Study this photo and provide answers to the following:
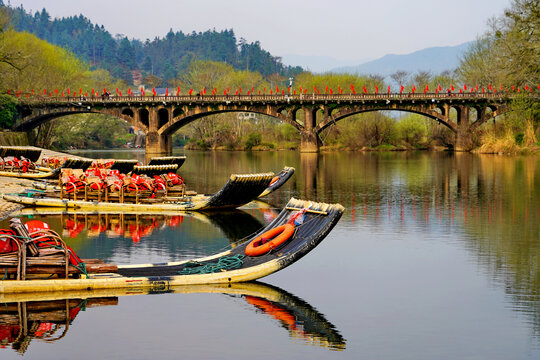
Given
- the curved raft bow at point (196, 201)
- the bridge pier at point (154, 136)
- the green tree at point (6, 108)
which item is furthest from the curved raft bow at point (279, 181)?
the bridge pier at point (154, 136)

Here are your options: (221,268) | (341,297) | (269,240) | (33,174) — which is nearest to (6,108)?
(33,174)

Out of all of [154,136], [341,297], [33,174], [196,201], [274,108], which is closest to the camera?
[341,297]

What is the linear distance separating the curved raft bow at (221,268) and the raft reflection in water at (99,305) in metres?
0.20

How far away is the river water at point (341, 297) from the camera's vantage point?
46.2 feet

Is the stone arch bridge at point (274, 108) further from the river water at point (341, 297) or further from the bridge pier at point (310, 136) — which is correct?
the river water at point (341, 297)

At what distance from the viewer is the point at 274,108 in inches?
4281

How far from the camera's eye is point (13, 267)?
16.2 m

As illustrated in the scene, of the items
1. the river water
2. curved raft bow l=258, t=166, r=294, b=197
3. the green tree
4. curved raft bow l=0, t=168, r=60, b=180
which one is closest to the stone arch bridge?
the green tree

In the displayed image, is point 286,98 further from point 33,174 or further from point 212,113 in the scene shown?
point 33,174

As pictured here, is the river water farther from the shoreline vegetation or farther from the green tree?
the green tree

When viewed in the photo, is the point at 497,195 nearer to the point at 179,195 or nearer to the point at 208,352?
the point at 179,195

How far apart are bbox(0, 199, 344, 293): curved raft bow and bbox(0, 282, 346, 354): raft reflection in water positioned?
0.20 meters

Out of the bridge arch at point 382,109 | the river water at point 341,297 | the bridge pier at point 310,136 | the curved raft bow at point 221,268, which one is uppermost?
the bridge arch at point 382,109

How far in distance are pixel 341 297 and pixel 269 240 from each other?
2.40 metres
